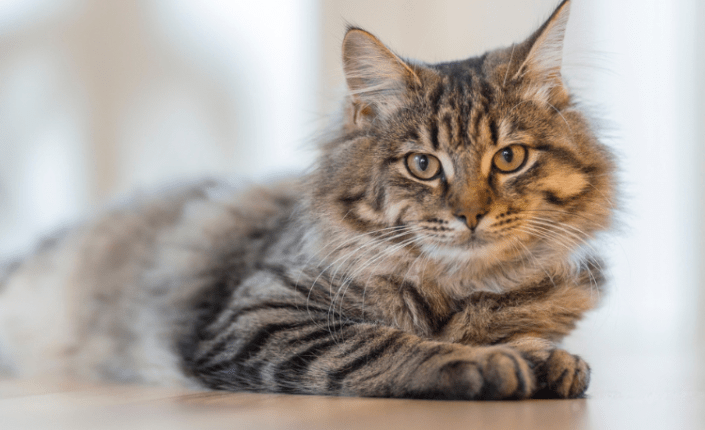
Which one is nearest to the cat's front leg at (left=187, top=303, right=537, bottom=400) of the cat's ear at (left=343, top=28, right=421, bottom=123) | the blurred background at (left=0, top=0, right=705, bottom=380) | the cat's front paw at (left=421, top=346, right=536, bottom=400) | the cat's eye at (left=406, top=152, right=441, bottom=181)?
the cat's front paw at (left=421, top=346, right=536, bottom=400)

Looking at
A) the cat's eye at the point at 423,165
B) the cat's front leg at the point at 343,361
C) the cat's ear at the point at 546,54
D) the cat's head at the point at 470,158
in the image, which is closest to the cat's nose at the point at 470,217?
the cat's head at the point at 470,158

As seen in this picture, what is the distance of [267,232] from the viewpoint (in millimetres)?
1926

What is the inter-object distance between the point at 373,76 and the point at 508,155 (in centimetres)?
40

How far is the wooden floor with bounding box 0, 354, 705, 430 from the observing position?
38.6 inches

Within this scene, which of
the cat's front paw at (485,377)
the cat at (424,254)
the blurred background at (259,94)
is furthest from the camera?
the blurred background at (259,94)

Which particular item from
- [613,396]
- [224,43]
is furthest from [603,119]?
[224,43]

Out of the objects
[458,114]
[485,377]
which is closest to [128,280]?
[458,114]

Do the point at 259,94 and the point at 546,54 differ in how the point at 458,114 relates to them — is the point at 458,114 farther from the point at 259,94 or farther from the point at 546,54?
the point at 259,94

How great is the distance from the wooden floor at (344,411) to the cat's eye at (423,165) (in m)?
0.51

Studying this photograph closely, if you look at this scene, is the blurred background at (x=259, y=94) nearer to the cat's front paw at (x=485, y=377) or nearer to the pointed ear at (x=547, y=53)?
the pointed ear at (x=547, y=53)

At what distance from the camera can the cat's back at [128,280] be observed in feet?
6.07

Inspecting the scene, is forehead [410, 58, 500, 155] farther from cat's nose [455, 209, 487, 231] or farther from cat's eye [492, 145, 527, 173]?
cat's nose [455, 209, 487, 231]

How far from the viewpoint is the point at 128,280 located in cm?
205

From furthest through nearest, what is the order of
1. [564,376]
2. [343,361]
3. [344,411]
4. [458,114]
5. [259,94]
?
[259,94]
[458,114]
[343,361]
[564,376]
[344,411]
